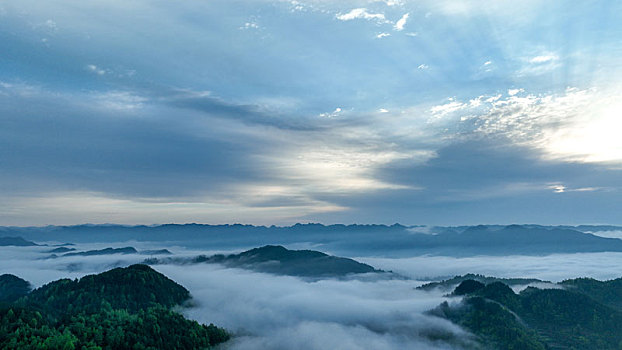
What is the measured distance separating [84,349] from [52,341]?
16.2 metres

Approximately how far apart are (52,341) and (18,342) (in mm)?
15810

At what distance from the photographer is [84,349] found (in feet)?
656

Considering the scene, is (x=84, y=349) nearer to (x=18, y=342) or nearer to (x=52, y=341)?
(x=52, y=341)

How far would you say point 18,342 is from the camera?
646 feet

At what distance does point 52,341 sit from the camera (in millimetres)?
198750

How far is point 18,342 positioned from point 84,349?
104 feet

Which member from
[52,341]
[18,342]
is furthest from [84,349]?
[18,342]
